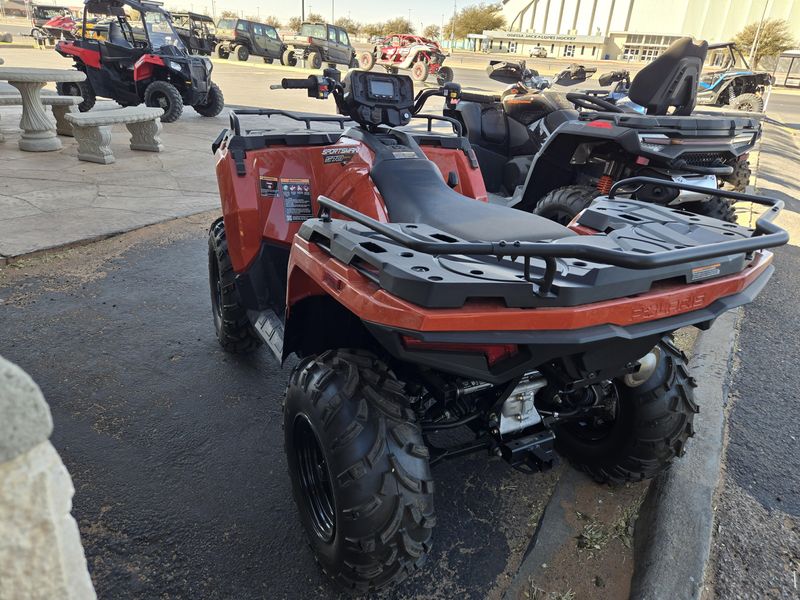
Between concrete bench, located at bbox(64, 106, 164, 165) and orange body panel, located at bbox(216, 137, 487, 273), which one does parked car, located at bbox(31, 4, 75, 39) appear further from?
orange body panel, located at bbox(216, 137, 487, 273)

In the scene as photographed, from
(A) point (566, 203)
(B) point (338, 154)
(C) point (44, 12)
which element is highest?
(C) point (44, 12)

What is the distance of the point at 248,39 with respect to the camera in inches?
1105

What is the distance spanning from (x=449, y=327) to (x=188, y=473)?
1.59 metres

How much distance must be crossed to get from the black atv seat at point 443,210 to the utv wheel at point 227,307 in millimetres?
1061

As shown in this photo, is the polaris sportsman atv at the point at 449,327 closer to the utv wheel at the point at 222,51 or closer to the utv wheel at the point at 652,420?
the utv wheel at the point at 652,420

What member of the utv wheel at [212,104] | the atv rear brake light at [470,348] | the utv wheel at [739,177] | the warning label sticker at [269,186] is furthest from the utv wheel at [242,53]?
the atv rear brake light at [470,348]

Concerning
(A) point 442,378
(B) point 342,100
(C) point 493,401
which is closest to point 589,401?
(C) point 493,401

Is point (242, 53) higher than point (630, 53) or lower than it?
lower

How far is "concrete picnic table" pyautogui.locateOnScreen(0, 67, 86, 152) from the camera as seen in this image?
8172 millimetres

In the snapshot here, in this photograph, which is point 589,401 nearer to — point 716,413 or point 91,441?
point 716,413

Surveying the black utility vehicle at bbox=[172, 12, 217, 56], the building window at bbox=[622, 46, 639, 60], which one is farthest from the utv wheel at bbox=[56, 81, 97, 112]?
the building window at bbox=[622, 46, 639, 60]

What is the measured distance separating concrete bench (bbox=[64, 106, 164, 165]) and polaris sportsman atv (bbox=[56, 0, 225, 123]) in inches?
123

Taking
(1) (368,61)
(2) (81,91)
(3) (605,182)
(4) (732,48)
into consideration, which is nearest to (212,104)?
(2) (81,91)

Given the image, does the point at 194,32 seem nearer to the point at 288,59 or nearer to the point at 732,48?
the point at 288,59
